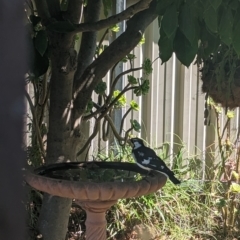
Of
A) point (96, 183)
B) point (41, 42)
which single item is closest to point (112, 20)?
point (41, 42)

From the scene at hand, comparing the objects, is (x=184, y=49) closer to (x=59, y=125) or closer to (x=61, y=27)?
(x=61, y=27)

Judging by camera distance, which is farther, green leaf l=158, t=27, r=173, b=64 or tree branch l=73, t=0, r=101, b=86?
tree branch l=73, t=0, r=101, b=86

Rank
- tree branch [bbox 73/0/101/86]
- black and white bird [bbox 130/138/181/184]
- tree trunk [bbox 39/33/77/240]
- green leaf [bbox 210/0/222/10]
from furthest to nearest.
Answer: tree branch [bbox 73/0/101/86] → tree trunk [bbox 39/33/77/240] → black and white bird [bbox 130/138/181/184] → green leaf [bbox 210/0/222/10]

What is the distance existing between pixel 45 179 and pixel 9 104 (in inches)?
37.7

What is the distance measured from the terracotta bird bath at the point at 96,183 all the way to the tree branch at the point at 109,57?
37 cm

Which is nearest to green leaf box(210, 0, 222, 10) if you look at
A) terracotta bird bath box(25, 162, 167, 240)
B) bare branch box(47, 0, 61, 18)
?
terracotta bird bath box(25, 162, 167, 240)

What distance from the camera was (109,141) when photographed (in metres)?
3.67

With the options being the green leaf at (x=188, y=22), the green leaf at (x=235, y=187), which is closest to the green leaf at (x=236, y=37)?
the green leaf at (x=188, y=22)

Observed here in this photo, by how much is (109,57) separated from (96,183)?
71cm

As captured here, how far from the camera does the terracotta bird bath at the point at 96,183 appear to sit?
1.68 meters

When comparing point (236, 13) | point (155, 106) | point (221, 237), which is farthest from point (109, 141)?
point (236, 13)

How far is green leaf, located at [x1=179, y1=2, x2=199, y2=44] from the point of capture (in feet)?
4.80

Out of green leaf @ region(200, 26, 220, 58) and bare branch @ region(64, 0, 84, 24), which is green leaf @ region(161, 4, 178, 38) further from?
bare branch @ region(64, 0, 84, 24)

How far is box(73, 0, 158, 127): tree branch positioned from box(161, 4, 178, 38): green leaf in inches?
24.4
